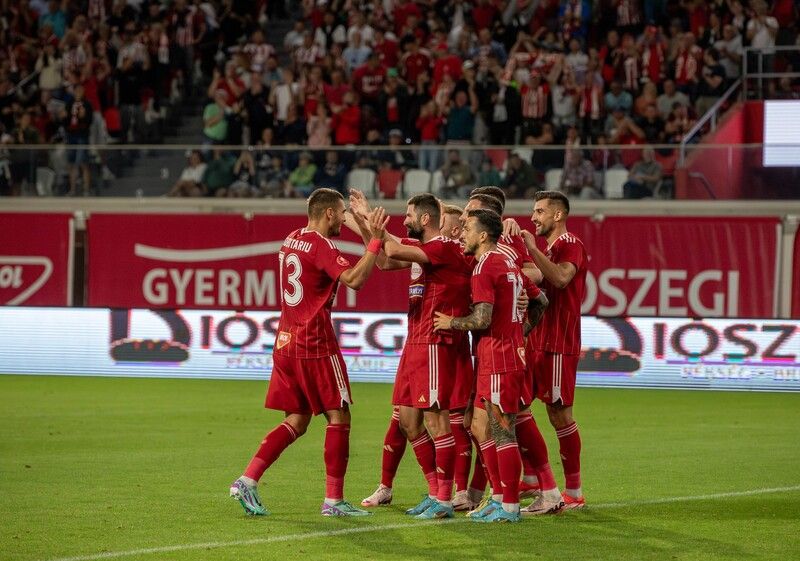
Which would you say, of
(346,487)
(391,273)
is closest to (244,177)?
(391,273)

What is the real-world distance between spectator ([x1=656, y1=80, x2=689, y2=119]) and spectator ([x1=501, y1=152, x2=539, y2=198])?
2.74 metres

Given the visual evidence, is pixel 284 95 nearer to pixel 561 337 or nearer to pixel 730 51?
pixel 730 51

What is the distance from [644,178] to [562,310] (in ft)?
38.7

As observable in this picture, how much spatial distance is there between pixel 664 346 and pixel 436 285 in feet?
31.1

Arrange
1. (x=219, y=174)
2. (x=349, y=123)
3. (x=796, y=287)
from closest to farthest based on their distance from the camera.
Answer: (x=796, y=287) < (x=219, y=174) < (x=349, y=123)

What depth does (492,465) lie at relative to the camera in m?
8.55

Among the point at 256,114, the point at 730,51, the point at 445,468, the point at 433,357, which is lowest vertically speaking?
the point at 445,468

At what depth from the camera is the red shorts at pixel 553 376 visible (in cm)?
921

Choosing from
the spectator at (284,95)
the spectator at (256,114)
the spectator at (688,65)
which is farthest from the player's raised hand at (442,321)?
the spectator at (256,114)

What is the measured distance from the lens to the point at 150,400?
16.3 meters

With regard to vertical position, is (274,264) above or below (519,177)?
below

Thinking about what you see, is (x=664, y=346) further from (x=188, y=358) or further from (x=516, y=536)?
(x=516, y=536)

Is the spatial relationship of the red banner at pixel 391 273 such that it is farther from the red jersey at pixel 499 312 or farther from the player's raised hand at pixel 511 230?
the red jersey at pixel 499 312

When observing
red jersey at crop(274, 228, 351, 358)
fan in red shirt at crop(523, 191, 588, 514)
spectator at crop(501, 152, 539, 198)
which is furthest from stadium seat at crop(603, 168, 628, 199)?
red jersey at crop(274, 228, 351, 358)
